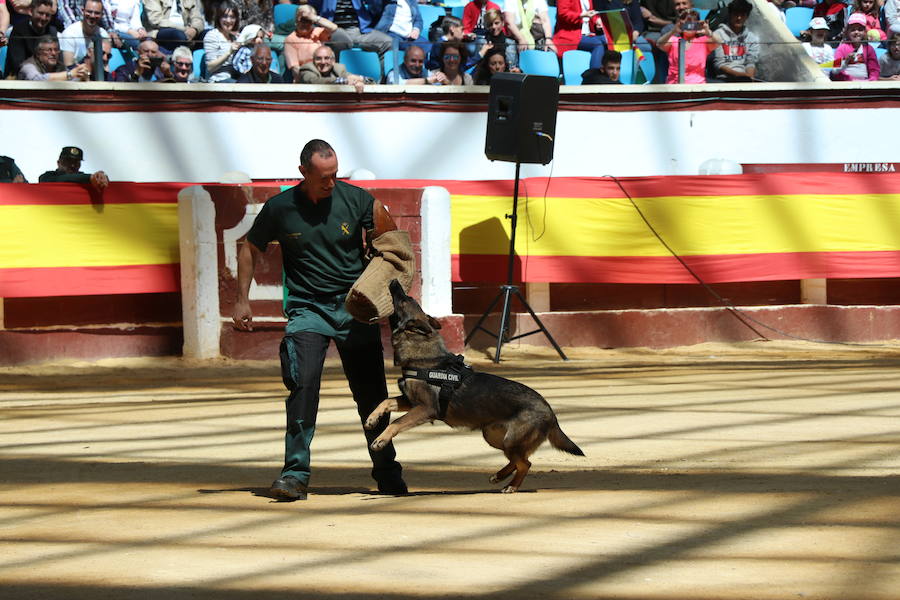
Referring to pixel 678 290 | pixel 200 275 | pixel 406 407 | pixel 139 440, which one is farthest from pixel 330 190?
pixel 678 290

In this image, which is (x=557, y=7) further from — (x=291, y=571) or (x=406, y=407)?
(x=291, y=571)

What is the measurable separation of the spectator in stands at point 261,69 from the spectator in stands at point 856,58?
8.37m

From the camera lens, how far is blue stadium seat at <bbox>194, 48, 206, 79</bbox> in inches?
754

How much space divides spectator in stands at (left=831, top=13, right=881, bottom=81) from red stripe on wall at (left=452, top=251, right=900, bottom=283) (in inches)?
158

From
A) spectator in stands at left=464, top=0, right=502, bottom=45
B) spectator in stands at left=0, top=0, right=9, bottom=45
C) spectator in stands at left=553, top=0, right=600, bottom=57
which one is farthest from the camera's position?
spectator in stands at left=553, top=0, right=600, bottom=57

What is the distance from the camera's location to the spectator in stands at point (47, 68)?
18125 mm

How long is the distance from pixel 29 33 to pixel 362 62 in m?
4.51

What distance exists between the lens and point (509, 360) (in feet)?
53.9

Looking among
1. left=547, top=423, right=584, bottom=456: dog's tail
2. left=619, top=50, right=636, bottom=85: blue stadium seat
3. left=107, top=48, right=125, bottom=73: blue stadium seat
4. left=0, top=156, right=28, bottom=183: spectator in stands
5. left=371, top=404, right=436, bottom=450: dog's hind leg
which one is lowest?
left=547, top=423, right=584, bottom=456: dog's tail

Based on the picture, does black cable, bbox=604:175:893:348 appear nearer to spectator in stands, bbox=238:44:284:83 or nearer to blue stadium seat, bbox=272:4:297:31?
spectator in stands, bbox=238:44:284:83

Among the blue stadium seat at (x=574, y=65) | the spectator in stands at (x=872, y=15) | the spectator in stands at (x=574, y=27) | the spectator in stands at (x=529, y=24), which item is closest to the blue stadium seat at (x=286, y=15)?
the spectator in stands at (x=529, y=24)

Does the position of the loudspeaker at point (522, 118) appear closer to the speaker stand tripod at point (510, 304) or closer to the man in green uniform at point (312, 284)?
the speaker stand tripod at point (510, 304)

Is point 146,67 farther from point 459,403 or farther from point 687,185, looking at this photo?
point 459,403

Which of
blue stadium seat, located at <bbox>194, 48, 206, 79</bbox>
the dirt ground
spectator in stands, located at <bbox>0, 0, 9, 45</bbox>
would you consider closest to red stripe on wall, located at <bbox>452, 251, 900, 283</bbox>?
the dirt ground
